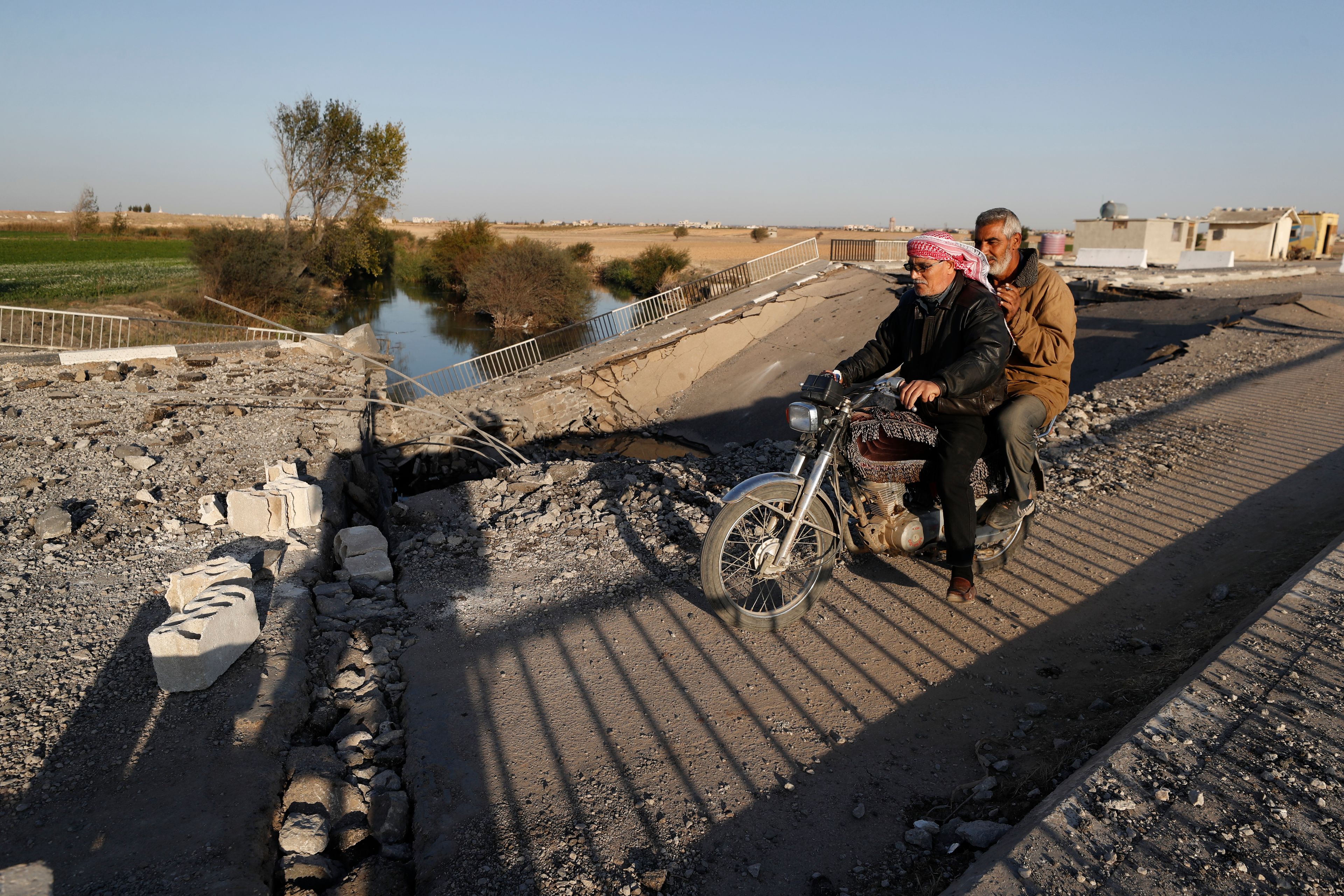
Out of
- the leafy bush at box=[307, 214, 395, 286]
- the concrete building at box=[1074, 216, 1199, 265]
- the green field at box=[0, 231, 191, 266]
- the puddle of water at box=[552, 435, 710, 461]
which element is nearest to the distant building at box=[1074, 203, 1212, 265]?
the concrete building at box=[1074, 216, 1199, 265]

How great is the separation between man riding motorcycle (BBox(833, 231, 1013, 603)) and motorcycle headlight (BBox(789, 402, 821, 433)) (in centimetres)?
28

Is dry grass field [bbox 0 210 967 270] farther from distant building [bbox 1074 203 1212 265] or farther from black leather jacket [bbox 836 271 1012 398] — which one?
black leather jacket [bbox 836 271 1012 398]

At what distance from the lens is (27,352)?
10430mm

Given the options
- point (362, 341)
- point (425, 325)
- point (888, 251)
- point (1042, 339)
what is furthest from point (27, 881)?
point (425, 325)

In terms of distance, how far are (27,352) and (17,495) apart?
19.5 ft

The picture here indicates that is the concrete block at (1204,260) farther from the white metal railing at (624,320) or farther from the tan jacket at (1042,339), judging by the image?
the tan jacket at (1042,339)

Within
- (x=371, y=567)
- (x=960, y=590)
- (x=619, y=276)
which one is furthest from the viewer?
(x=619, y=276)

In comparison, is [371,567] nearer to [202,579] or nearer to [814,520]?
[202,579]

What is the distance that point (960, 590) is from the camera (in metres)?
4.47

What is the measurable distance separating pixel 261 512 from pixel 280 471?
1.03 meters

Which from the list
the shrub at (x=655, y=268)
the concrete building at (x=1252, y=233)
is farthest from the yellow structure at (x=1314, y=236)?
the shrub at (x=655, y=268)

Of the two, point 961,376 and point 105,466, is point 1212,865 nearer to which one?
point 961,376

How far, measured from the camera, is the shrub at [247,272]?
93.5 ft

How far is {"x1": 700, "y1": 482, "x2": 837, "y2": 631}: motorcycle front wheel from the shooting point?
13.1 feet
